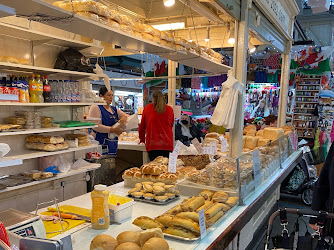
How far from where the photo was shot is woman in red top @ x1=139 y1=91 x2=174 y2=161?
15.9 ft

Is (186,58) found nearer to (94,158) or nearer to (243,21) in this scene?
(243,21)

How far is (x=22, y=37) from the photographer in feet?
10.3

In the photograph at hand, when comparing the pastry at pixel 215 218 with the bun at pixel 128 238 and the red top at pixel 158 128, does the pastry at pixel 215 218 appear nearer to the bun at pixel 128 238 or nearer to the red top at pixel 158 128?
the bun at pixel 128 238

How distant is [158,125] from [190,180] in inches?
92.9

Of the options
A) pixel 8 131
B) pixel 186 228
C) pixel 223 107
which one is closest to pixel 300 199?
pixel 223 107

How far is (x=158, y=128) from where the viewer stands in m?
4.92

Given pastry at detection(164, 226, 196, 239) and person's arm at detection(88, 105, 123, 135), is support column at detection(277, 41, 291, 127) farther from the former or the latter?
pastry at detection(164, 226, 196, 239)

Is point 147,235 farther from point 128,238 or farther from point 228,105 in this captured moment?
point 228,105

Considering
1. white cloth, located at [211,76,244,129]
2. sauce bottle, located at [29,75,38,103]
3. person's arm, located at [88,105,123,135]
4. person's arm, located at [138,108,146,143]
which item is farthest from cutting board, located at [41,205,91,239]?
person's arm, located at [138,108,146,143]

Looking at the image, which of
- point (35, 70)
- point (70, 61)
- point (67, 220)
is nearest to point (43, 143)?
point (35, 70)

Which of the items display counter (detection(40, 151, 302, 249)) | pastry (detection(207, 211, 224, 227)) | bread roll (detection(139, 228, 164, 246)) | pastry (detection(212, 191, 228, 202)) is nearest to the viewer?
bread roll (detection(139, 228, 164, 246))

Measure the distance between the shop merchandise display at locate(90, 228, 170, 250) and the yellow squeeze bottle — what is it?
32cm

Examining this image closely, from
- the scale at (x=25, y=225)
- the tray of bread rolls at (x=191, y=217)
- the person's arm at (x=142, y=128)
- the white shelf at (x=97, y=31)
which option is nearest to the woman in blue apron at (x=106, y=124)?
the person's arm at (x=142, y=128)

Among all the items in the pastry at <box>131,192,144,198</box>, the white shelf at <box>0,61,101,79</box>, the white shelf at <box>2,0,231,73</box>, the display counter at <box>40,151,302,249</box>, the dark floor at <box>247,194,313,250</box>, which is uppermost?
the white shelf at <box>2,0,231,73</box>
